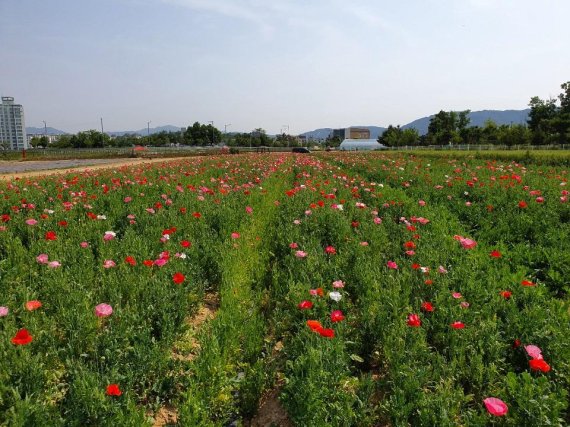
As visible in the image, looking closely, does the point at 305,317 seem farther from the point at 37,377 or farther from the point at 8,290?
the point at 8,290

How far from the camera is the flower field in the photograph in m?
2.43

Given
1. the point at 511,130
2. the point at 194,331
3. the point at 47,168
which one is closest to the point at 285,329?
the point at 194,331

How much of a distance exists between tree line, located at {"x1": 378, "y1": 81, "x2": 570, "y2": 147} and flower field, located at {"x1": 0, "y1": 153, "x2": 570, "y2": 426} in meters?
53.6

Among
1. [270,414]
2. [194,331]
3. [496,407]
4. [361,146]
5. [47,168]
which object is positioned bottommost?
[270,414]

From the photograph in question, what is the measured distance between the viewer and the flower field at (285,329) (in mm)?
2426

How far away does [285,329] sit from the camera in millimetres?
3689

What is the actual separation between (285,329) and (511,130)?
216 feet

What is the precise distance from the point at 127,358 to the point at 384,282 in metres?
2.52

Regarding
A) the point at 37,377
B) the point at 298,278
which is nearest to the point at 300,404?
the point at 37,377

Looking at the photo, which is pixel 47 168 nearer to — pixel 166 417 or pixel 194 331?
pixel 194 331

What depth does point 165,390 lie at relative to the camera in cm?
288

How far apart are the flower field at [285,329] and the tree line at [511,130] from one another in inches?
2108

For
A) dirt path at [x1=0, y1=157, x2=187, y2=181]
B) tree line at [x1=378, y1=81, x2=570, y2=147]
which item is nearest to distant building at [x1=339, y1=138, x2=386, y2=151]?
tree line at [x1=378, y1=81, x2=570, y2=147]

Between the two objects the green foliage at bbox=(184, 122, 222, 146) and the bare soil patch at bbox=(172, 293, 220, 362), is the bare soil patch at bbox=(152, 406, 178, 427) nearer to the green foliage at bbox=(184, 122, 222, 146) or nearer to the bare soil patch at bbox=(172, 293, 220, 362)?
the bare soil patch at bbox=(172, 293, 220, 362)
